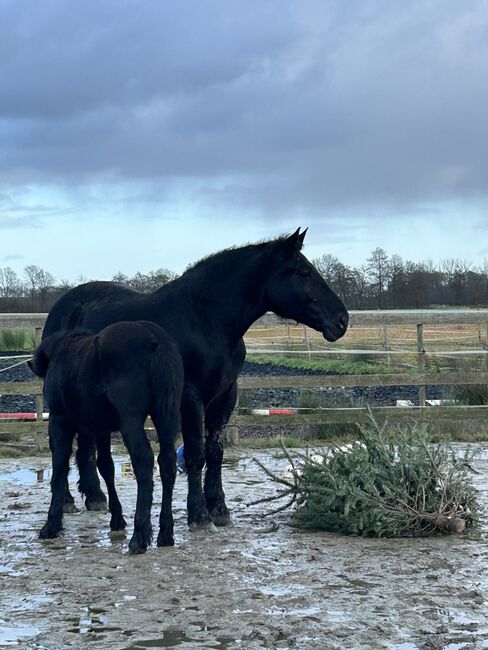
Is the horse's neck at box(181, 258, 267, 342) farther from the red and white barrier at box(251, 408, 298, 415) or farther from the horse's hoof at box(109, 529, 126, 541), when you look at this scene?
the red and white barrier at box(251, 408, 298, 415)

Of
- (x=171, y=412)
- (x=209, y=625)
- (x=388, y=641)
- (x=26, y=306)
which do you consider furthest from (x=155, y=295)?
(x=26, y=306)

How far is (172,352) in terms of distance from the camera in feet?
20.6

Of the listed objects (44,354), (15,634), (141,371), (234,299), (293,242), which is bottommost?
(15,634)

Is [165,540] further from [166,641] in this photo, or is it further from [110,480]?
[166,641]

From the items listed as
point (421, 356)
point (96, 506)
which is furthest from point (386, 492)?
point (421, 356)

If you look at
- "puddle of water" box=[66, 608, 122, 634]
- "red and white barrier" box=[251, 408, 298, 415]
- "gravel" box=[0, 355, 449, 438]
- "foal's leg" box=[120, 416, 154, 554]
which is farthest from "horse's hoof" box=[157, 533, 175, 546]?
"red and white barrier" box=[251, 408, 298, 415]

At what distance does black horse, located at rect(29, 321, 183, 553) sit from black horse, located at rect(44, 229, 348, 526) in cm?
50

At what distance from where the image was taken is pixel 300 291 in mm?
6969

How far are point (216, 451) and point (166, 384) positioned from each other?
1232 mm

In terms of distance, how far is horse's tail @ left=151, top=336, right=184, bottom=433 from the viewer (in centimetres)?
618

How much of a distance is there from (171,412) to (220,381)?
2.35ft

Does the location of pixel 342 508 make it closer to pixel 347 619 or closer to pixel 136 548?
pixel 136 548

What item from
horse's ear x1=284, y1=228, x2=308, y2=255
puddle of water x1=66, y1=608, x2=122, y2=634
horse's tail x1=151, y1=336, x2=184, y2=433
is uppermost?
horse's ear x1=284, y1=228, x2=308, y2=255

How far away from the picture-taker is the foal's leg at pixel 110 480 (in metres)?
6.88
